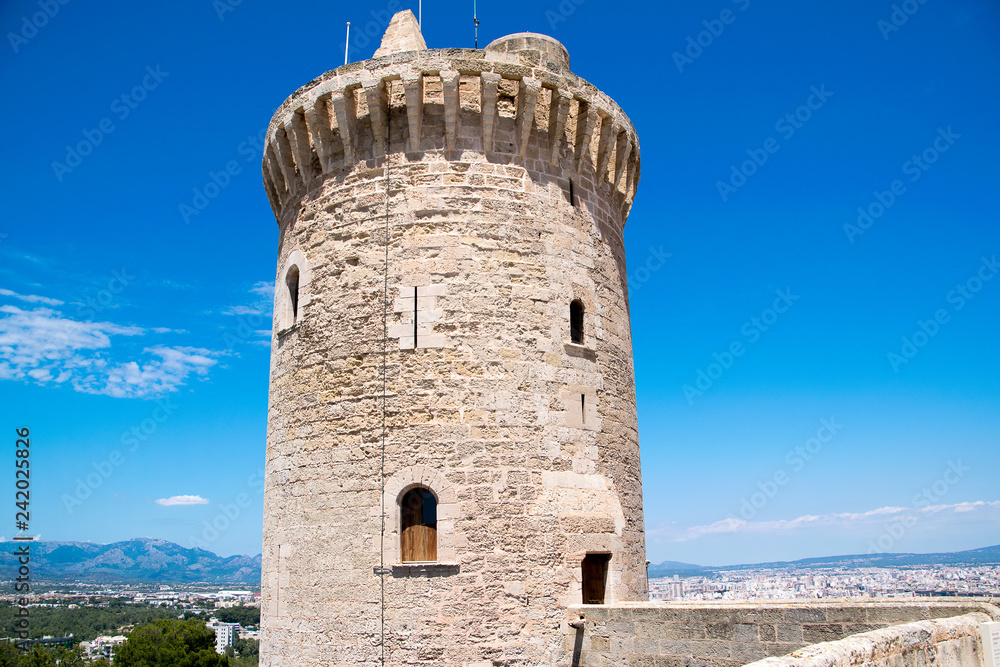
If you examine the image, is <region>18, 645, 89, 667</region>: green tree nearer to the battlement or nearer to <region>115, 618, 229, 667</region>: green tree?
<region>115, 618, 229, 667</region>: green tree

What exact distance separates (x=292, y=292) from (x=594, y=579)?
6.04m

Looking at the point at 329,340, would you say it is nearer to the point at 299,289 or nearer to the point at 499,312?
the point at 299,289

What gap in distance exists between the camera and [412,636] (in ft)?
28.9

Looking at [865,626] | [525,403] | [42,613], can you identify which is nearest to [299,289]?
[525,403]

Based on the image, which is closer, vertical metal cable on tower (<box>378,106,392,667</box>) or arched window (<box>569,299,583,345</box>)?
vertical metal cable on tower (<box>378,106,392,667</box>)

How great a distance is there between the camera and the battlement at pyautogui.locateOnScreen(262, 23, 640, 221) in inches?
408

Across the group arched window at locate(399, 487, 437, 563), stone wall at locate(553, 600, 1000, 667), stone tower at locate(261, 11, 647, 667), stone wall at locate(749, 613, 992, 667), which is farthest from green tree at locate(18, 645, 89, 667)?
stone wall at locate(749, 613, 992, 667)

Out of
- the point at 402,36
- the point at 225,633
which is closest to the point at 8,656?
the point at 402,36

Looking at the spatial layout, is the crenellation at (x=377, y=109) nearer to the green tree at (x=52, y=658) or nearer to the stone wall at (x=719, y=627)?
the stone wall at (x=719, y=627)

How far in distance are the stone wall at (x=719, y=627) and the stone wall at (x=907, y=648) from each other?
1.24ft

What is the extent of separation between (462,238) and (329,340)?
7.55 feet

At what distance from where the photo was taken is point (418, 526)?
9297mm

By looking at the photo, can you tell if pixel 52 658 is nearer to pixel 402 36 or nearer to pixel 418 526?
pixel 418 526

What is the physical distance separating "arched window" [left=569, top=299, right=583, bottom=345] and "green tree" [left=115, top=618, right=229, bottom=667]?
2822cm
